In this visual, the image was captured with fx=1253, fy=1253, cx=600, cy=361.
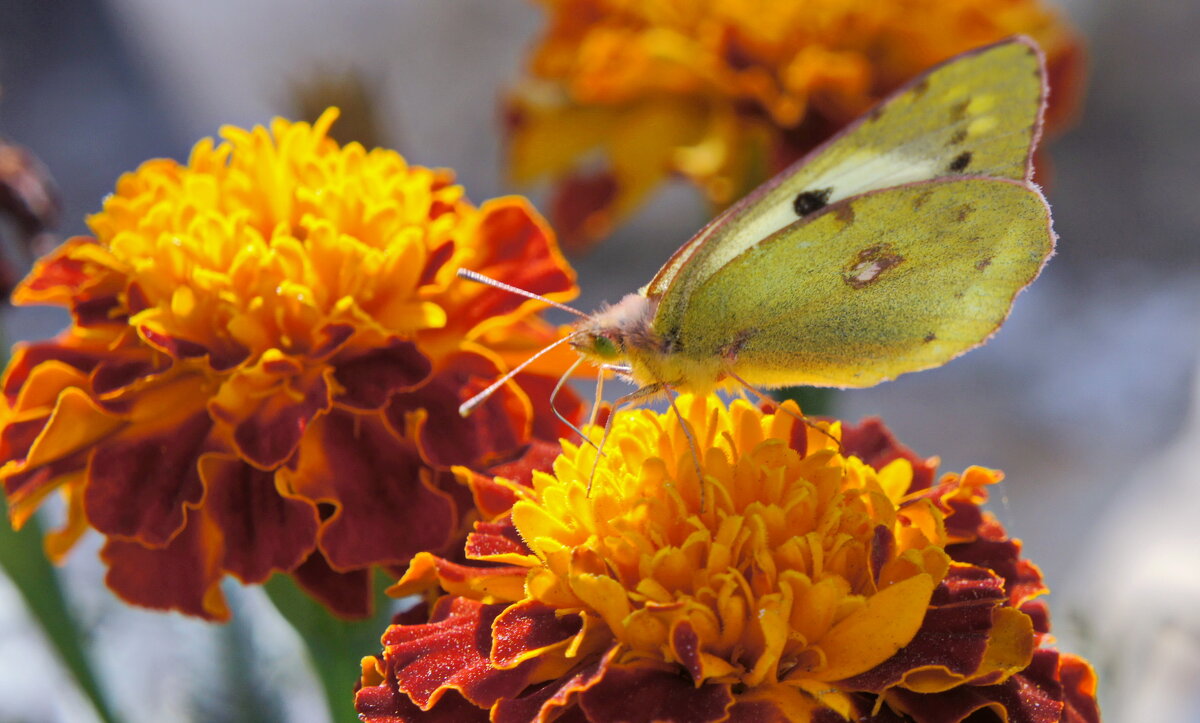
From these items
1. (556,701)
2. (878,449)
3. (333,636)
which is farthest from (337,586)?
(878,449)

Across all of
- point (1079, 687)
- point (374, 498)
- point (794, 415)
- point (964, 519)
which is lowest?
point (1079, 687)

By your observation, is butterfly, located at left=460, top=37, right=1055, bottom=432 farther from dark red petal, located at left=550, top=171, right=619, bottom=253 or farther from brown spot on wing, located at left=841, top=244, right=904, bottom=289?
dark red petal, located at left=550, top=171, right=619, bottom=253

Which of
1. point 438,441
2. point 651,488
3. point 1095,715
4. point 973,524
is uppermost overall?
point 438,441

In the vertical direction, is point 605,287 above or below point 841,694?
above

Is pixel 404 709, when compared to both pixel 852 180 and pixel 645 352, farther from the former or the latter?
pixel 852 180

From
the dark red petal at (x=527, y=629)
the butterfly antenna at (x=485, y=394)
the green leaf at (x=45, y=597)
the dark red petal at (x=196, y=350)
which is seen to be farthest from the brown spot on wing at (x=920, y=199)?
the green leaf at (x=45, y=597)

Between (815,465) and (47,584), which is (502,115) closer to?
(47,584)

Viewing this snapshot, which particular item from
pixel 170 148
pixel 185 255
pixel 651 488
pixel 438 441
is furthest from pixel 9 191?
pixel 170 148

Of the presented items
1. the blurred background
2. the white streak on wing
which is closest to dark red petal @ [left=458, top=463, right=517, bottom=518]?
the white streak on wing
